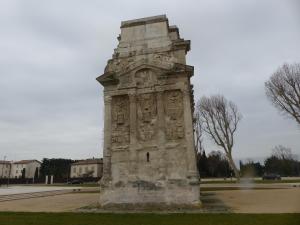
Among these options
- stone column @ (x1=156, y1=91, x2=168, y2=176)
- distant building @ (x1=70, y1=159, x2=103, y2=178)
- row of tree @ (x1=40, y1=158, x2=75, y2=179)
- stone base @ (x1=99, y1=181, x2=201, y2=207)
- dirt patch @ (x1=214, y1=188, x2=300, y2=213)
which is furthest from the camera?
distant building @ (x1=70, y1=159, x2=103, y2=178)

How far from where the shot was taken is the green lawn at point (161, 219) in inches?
348

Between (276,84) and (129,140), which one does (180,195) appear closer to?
(129,140)

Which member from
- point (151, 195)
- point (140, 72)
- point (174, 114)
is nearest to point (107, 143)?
point (151, 195)

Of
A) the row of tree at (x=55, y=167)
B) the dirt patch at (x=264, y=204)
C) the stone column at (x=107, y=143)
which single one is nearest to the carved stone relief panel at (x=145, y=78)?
the stone column at (x=107, y=143)

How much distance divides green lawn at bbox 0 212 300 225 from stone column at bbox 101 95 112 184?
2930 mm

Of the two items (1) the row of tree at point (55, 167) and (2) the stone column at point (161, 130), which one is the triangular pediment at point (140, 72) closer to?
(2) the stone column at point (161, 130)

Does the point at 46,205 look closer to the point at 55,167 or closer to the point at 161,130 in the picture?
the point at 161,130

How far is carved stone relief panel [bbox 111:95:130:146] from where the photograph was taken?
1397cm

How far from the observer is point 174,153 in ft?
43.1

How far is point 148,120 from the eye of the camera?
1382 cm

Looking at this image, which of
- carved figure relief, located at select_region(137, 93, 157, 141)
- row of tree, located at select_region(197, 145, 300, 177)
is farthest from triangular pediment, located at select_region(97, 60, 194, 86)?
row of tree, located at select_region(197, 145, 300, 177)

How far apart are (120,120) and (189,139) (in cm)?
352

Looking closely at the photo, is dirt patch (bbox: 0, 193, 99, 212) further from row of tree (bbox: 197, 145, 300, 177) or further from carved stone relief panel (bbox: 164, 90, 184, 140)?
row of tree (bbox: 197, 145, 300, 177)

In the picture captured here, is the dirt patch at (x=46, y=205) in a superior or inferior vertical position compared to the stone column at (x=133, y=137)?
inferior
